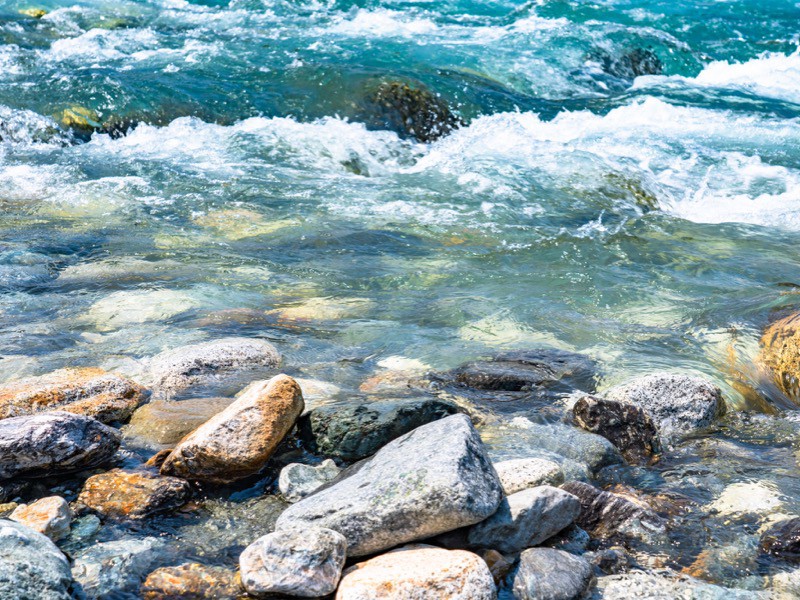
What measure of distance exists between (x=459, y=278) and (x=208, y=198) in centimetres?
276

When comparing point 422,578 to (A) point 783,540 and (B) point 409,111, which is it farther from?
(B) point 409,111

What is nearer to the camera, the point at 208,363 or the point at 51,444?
the point at 51,444

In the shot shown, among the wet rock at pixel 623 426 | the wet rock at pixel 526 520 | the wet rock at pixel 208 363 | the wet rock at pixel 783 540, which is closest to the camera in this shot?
Result: the wet rock at pixel 526 520

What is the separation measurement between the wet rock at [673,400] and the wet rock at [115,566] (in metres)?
2.08

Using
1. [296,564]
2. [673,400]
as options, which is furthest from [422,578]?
[673,400]

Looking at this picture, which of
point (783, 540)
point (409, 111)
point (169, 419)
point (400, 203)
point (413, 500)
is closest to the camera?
point (413, 500)

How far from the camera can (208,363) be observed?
4.07m

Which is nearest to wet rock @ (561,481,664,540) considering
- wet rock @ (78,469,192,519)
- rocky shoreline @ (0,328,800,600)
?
rocky shoreline @ (0,328,800,600)

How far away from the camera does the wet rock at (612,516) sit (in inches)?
115

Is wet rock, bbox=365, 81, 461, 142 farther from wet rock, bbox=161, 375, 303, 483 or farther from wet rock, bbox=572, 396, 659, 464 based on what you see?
wet rock, bbox=161, 375, 303, 483

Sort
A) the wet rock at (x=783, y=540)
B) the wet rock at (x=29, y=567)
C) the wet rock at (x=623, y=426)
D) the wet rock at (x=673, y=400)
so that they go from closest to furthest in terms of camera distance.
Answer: the wet rock at (x=29, y=567) → the wet rock at (x=783, y=540) → the wet rock at (x=623, y=426) → the wet rock at (x=673, y=400)

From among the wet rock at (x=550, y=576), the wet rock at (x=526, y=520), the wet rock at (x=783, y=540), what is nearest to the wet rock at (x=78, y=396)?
the wet rock at (x=526, y=520)

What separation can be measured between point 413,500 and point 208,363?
181cm

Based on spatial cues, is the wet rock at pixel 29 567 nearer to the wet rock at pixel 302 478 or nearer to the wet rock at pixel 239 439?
the wet rock at pixel 239 439
